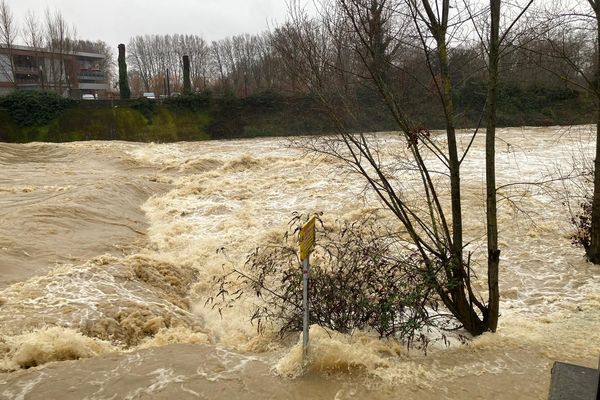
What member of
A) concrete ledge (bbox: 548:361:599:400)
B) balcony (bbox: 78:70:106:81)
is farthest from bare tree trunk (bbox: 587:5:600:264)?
balcony (bbox: 78:70:106:81)

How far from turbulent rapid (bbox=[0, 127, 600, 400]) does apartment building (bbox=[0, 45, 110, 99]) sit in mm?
27756

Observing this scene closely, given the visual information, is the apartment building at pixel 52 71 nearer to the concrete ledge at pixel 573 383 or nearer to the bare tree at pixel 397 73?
the bare tree at pixel 397 73

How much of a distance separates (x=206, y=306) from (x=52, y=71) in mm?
38195

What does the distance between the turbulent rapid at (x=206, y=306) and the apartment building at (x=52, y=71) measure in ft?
91.1

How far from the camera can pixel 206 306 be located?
24.0 feet

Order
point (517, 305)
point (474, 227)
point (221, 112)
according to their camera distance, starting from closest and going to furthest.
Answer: point (517, 305) < point (474, 227) < point (221, 112)

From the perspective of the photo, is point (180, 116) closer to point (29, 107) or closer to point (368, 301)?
point (29, 107)

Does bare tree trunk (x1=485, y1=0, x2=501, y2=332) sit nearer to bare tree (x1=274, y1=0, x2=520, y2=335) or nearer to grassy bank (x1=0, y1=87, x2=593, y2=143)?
bare tree (x1=274, y1=0, x2=520, y2=335)

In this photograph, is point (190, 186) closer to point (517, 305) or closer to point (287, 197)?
point (287, 197)

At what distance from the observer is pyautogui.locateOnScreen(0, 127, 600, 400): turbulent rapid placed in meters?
4.51

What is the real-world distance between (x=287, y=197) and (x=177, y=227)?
391cm

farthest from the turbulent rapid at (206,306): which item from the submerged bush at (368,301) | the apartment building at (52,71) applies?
the apartment building at (52,71)

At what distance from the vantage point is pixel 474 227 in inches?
410

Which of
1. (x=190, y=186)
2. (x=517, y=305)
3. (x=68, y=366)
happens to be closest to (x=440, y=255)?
(x=517, y=305)
